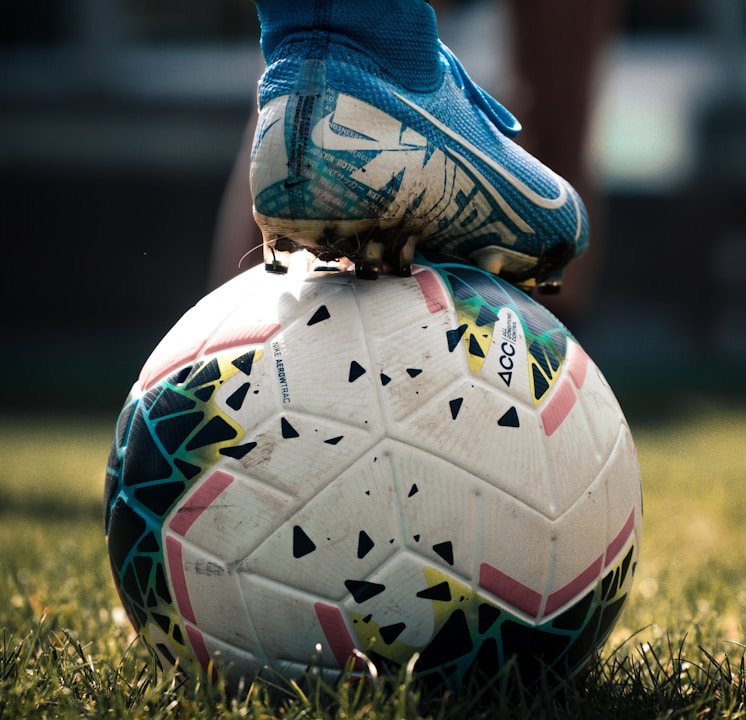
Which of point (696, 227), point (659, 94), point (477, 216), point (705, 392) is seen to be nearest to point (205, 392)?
point (477, 216)

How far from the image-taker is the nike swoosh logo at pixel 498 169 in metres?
1.80

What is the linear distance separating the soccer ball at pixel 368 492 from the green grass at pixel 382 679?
0.23 feet

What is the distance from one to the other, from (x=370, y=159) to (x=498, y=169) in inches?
11.0

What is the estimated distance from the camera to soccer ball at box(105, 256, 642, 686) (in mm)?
1653

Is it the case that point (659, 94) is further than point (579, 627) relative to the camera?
Yes

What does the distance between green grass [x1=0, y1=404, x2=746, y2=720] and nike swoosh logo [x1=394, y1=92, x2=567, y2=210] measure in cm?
78

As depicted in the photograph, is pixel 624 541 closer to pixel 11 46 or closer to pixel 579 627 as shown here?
pixel 579 627

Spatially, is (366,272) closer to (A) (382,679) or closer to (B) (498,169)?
(B) (498,169)

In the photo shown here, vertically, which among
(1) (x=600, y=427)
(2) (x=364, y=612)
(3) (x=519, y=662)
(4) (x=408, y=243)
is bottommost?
(3) (x=519, y=662)

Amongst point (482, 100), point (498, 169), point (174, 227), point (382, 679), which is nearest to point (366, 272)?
point (498, 169)

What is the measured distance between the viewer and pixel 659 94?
1474 centimetres

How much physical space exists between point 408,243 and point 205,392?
412mm

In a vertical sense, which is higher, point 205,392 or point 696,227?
point 205,392

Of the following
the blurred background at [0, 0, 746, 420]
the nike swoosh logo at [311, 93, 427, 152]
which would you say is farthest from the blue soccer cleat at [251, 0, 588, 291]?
the blurred background at [0, 0, 746, 420]
